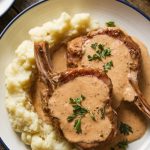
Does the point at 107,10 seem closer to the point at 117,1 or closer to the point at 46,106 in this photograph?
the point at 117,1

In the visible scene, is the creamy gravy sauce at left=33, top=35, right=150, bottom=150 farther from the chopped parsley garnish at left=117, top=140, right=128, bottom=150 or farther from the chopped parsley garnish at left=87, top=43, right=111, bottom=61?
the chopped parsley garnish at left=87, top=43, right=111, bottom=61

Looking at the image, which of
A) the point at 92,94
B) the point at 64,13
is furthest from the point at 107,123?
the point at 64,13

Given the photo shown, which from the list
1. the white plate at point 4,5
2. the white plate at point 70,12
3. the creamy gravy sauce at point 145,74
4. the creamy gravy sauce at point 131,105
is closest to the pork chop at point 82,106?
the creamy gravy sauce at point 131,105

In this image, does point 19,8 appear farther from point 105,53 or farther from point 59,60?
point 105,53

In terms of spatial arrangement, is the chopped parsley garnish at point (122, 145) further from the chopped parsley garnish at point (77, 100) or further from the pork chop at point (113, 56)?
the chopped parsley garnish at point (77, 100)

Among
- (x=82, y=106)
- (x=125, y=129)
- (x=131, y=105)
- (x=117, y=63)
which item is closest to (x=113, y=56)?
(x=117, y=63)
